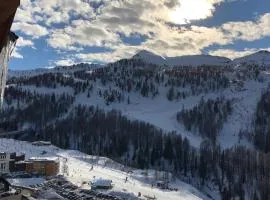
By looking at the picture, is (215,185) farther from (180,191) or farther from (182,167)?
(180,191)

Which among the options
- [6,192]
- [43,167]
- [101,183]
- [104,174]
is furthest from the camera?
[104,174]

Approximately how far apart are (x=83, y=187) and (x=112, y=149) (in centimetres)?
9477

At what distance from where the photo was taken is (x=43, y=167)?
366 feet

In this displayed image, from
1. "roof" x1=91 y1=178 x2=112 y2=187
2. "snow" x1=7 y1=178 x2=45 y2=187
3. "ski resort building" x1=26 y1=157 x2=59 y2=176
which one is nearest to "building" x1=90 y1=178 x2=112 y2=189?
"roof" x1=91 y1=178 x2=112 y2=187

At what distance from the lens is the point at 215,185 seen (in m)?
163

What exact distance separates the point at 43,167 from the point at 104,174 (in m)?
15.9

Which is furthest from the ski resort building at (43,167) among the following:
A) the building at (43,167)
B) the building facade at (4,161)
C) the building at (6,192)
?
the building at (6,192)

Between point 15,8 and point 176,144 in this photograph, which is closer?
point 15,8

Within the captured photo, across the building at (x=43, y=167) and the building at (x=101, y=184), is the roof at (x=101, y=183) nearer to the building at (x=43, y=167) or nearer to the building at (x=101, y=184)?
the building at (x=101, y=184)

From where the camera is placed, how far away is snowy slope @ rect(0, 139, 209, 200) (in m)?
109

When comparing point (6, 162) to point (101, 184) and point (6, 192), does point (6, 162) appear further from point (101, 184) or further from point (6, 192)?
point (6, 192)

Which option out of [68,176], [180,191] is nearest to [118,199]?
[68,176]

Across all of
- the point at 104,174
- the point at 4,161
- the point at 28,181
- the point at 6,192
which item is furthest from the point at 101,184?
the point at 6,192

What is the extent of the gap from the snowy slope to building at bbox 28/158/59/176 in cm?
293
